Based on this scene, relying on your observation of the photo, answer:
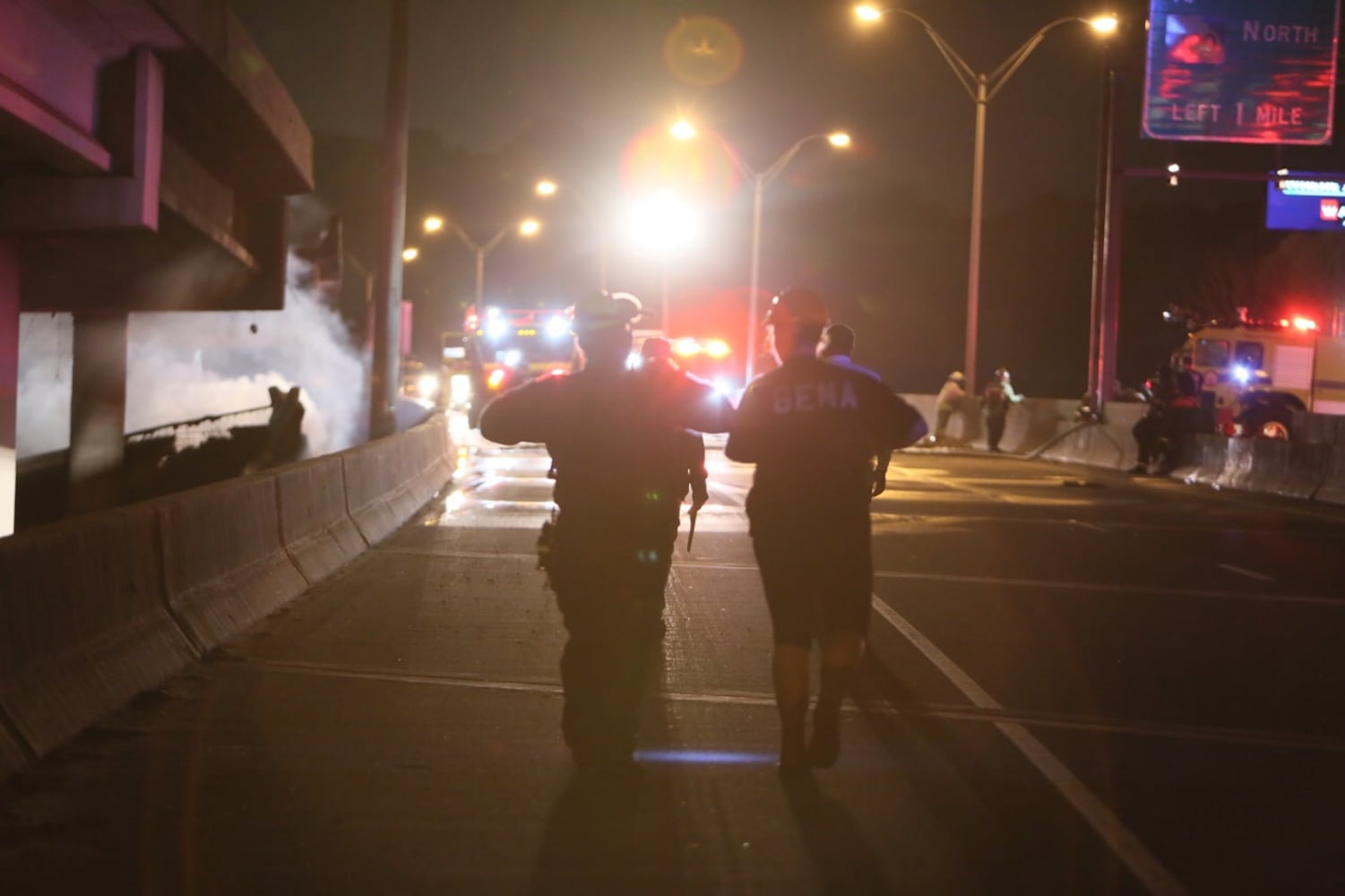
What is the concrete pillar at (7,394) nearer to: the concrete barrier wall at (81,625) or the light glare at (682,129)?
the concrete barrier wall at (81,625)

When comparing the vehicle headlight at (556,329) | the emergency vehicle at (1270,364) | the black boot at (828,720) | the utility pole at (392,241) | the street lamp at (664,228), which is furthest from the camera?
→ the street lamp at (664,228)

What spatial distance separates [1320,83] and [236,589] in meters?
22.2

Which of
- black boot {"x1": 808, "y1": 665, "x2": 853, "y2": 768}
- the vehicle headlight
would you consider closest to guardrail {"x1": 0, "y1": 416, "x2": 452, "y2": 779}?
black boot {"x1": 808, "y1": 665, "x2": 853, "y2": 768}

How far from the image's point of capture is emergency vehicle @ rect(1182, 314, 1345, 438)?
33.7 meters

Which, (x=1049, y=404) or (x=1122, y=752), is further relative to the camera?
(x=1049, y=404)

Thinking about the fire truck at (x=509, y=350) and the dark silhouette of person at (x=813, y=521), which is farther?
the fire truck at (x=509, y=350)

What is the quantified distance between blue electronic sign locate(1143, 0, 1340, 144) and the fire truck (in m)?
10.4

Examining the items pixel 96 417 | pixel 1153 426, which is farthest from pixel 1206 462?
pixel 96 417

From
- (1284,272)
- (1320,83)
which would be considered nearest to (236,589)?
(1320,83)

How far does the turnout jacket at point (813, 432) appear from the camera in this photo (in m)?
6.26

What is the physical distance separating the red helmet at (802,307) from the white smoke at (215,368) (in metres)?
21.8

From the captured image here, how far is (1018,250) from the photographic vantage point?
94750 mm

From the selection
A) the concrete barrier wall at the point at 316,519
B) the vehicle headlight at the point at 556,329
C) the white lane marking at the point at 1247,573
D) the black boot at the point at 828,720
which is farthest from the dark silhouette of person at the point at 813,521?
the vehicle headlight at the point at 556,329

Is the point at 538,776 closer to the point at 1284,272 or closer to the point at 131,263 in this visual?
the point at 131,263
